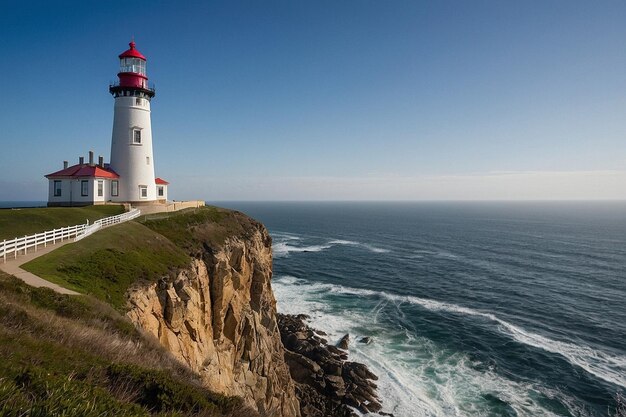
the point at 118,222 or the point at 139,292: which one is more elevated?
the point at 118,222

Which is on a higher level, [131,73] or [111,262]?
[131,73]

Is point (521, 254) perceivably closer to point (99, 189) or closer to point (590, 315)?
point (590, 315)

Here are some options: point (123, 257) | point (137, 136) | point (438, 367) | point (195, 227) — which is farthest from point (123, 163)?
point (438, 367)

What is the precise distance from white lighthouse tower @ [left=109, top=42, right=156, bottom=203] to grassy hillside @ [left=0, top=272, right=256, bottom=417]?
29934 millimetres

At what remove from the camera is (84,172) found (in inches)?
1484

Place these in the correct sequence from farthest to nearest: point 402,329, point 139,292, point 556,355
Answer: point 402,329
point 556,355
point 139,292

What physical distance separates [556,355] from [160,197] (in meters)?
49.5

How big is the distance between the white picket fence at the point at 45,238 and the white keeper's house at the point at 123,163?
975 centimetres

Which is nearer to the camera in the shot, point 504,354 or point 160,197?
point 504,354

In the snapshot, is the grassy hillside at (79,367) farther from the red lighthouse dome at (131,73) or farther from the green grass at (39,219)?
the red lighthouse dome at (131,73)

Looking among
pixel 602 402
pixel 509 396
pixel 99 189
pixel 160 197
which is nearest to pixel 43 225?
pixel 99 189

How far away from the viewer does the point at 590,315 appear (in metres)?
45.7

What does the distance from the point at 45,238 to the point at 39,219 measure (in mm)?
8343

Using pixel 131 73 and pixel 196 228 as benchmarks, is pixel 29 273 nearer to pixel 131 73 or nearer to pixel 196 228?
pixel 196 228
